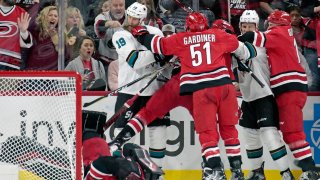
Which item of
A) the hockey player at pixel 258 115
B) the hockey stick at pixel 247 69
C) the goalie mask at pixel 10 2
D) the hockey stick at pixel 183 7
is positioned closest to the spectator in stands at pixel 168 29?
the hockey stick at pixel 183 7

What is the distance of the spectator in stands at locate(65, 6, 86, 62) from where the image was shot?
Answer: 28.6 ft

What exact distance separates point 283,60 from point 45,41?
1.89 m

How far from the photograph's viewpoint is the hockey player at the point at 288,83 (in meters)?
8.20

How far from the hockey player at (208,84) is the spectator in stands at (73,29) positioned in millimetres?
1096

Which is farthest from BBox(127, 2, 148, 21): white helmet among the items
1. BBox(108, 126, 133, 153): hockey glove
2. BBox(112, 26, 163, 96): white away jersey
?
BBox(108, 126, 133, 153): hockey glove

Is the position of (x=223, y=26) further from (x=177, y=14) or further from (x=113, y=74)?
(x=113, y=74)

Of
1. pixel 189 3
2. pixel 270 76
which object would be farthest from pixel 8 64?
pixel 270 76

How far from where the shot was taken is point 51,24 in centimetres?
874

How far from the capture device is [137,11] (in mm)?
8312

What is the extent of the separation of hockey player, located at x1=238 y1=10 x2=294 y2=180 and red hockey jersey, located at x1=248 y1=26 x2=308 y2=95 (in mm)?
109

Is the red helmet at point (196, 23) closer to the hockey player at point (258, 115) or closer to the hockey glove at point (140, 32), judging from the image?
the hockey glove at point (140, 32)

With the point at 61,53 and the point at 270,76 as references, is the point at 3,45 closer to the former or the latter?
the point at 61,53

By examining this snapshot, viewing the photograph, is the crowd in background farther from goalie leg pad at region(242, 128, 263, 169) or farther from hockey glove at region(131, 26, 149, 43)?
goalie leg pad at region(242, 128, 263, 169)

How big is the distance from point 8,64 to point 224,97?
1.86m
